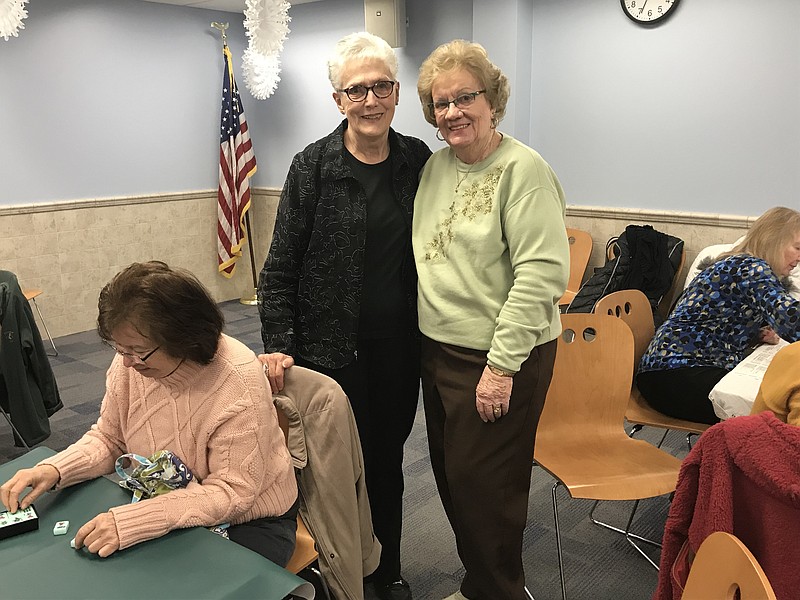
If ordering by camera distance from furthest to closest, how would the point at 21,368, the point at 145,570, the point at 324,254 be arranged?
1. the point at 21,368
2. the point at 324,254
3. the point at 145,570

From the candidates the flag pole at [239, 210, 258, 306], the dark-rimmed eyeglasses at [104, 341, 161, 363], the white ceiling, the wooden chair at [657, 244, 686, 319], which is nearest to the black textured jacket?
the dark-rimmed eyeglasses at [104, 341, 161, 363]

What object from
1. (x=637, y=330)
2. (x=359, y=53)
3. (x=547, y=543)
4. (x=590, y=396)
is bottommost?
(x=547, y=543)

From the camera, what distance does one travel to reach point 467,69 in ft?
5.36

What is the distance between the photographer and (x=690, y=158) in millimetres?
4172

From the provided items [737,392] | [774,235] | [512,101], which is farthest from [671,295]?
[737,392]

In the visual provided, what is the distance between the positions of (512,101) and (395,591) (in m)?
3.43

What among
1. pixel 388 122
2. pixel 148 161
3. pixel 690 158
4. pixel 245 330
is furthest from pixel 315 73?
pixel 388 122

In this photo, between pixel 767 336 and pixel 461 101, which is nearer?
pixel 461 101

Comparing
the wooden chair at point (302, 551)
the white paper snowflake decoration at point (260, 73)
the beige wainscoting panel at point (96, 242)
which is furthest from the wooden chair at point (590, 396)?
the white paper snowflake decoration at point (260, 73)

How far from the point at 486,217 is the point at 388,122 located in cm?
38

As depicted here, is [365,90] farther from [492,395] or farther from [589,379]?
[589,379]

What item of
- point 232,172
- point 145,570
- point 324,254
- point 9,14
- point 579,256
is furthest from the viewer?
point 232,172

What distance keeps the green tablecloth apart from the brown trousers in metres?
0.68

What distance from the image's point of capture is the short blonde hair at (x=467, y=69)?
1633 millimetres
